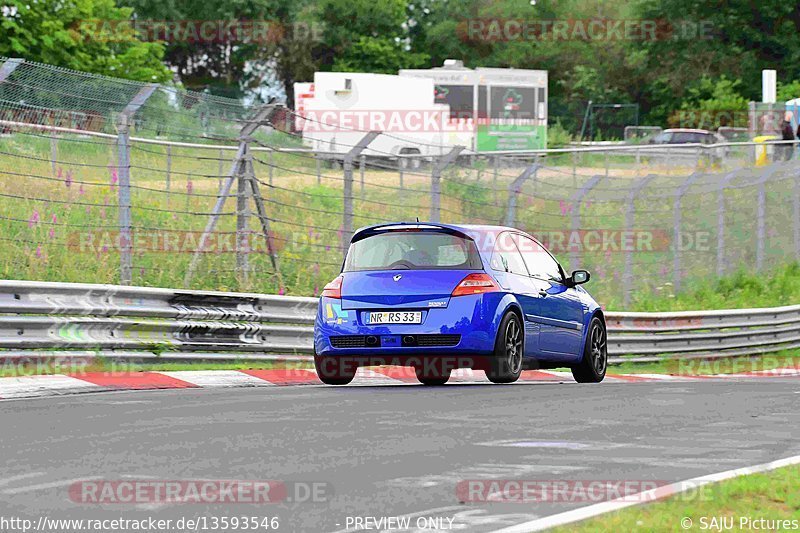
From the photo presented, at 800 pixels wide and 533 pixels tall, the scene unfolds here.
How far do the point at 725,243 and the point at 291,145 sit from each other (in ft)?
37.7

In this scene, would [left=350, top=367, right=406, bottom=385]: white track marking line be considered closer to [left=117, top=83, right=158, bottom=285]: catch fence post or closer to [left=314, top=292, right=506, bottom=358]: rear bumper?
[left=314, top=292, right=506, bottom=358]: rear bumper

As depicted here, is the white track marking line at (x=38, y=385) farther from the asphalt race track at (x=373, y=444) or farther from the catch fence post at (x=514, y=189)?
the catch fence post at (x=514, y=189)

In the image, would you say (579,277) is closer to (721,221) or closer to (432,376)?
(432,376)

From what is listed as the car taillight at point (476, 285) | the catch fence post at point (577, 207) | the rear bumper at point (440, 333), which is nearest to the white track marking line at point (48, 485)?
the rear bumper at point (440, 333)

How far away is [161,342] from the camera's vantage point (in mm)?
14508

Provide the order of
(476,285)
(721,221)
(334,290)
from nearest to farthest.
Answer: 1. (476,285)
2. (334,290)
3. (721,221)

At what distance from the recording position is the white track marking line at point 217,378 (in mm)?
13648

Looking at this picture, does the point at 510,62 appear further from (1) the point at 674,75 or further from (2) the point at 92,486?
(2) the point at 92,486

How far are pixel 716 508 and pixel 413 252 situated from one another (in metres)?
7.16

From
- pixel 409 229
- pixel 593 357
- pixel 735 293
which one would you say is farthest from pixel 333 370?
pixel 735 293

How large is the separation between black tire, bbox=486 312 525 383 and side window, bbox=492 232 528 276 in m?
0.44

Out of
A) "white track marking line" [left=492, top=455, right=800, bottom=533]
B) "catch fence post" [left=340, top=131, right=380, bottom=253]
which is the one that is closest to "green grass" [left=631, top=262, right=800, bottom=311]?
"catch fence post" [left=340, top=131, right=380, bottom=253]

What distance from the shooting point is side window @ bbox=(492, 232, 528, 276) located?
13.8 metres

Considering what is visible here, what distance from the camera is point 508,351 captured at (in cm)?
1362
